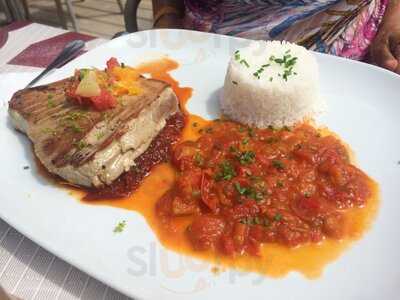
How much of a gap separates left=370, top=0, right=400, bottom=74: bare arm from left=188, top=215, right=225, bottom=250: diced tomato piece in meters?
1.62

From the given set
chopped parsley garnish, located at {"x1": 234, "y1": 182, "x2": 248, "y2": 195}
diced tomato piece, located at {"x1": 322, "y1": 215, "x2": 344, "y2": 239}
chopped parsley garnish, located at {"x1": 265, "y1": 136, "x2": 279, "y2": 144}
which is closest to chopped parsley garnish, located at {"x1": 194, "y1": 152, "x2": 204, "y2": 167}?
chopped parsley garnish, located at {"x1": 234, "y1": 182, "x2": 248, "y2": 195}

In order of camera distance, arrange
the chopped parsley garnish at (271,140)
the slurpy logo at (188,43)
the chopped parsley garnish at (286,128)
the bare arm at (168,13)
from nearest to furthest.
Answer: the chopped parsley garnish at (271,140) < the chopped parsley garnish at (286,128) < the slurpy logo at (188,43) < the bare arm at (168,13)

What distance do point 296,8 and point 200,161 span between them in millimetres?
1194

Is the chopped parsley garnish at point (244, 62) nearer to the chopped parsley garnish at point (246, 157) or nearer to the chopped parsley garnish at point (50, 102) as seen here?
the chopped parsley garnish at point (246, 157)

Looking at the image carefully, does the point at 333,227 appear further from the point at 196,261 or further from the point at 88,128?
the point at 88,128

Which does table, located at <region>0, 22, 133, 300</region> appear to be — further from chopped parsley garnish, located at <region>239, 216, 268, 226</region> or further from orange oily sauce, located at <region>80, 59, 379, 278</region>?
chopped parsley garnish, located at <region>239, 216, 268, 226</region>

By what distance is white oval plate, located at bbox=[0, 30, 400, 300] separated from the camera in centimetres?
137

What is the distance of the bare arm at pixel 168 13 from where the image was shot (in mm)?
2969

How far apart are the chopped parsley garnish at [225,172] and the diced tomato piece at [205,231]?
21 centimetres

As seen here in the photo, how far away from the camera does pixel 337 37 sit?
8.32ft

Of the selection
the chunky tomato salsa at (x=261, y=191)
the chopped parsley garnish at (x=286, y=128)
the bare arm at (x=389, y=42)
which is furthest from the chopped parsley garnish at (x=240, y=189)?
the bare arm at (x=389, y=42)

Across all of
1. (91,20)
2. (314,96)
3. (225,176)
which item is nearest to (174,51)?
(314,96)

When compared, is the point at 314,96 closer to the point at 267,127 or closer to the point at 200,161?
the point at 267,127

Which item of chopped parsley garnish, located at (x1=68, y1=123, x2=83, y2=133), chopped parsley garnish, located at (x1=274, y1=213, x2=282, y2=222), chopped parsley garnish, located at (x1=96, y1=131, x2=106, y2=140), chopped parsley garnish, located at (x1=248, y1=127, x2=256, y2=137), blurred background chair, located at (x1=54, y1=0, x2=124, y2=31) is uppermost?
chopped parsley garnish, located at (x1=68, y1=123, x2=83, y2=133)
